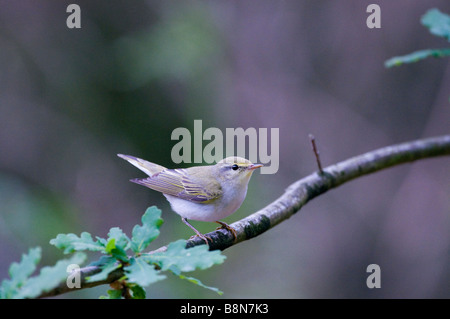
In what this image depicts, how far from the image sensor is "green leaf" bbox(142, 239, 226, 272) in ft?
5.46

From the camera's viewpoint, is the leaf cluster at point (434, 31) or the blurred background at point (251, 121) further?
the blurred background at point (251, 121)

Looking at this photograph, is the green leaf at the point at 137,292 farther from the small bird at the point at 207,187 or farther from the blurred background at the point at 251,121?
the blurred background at the point at 251,121

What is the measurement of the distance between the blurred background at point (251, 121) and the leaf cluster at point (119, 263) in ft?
15.6

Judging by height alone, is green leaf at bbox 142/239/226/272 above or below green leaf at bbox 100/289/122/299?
above

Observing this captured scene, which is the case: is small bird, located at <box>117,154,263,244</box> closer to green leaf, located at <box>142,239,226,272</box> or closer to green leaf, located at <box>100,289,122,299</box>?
green leaf, located at <box>100,289,122,299</box>

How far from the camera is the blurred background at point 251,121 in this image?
6.99 metres

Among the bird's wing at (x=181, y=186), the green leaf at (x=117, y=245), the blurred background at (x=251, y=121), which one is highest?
the blurred background at (x=251, y=121)

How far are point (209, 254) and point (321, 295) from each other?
6.29m

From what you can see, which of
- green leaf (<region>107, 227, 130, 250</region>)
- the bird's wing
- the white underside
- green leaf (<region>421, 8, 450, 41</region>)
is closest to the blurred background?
the bird's wing

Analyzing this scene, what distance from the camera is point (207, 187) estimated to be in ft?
11.7

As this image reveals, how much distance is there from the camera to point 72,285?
173cm

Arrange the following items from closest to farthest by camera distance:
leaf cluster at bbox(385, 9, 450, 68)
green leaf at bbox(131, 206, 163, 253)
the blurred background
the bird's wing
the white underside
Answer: green leaf at bbox(131, 206, 163, 253) < leaf cluster at bbox(385, 9, 450, 68) < the white underside < the bird's wing < the blurred background

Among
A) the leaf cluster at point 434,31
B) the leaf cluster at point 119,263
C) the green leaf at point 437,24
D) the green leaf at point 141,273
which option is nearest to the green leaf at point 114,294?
the leaf cluster at point 119,263

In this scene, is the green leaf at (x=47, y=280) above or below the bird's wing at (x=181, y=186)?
below
